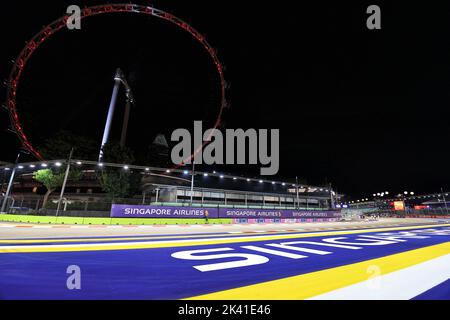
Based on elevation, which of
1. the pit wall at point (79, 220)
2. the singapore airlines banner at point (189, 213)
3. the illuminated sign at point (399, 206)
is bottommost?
the pit wall at point (79, 220)

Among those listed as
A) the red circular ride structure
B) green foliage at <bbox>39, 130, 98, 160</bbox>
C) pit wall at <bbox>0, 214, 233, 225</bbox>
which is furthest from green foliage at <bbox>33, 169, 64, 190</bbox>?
pit wall at <bbox>0, 214, 233, 225</bbox>

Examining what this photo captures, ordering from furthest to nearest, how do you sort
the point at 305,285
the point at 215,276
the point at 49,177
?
the point at 49,177
the point at 215,276
the point at 305,285

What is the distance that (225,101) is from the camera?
38219 mm

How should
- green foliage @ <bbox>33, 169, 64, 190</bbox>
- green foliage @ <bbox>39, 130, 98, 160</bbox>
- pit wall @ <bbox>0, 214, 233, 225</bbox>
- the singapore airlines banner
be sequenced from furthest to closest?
green foliage @ <bbox>39, 130, 98, 160</bbox>, green foliage @ <bbox>33, 169, 64, 190</bbox>, the singapore airlines banner, pit wall @ <bbox>0, 214, 233, 225</bbox>

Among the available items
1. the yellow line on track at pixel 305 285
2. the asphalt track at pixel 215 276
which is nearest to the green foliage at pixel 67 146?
the asphalt track at pixel 215 276

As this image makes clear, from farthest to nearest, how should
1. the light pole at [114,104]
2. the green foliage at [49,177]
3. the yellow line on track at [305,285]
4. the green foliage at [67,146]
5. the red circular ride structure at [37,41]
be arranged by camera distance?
the light pole at [114,104], the red circular ride structure at [37,41], the green foliage at [67,146], the green foliage at [49,177], the yellow line on track at [305,285]

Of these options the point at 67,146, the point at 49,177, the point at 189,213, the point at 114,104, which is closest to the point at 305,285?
the point at 189,213

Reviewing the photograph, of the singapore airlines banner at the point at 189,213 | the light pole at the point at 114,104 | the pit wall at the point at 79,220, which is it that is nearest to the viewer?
the pit wall at the point at 79,220

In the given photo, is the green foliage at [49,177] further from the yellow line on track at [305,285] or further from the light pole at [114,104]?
the yellow line on track at [305,285]

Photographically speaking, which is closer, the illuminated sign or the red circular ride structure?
the red circular ride structure

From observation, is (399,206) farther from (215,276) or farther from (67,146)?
(67,146)

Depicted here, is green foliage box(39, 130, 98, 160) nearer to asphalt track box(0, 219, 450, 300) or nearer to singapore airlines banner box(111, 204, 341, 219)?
singapore airlines banner box(111, 204, 341, 219)

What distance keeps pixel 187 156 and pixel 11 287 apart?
35.7m
